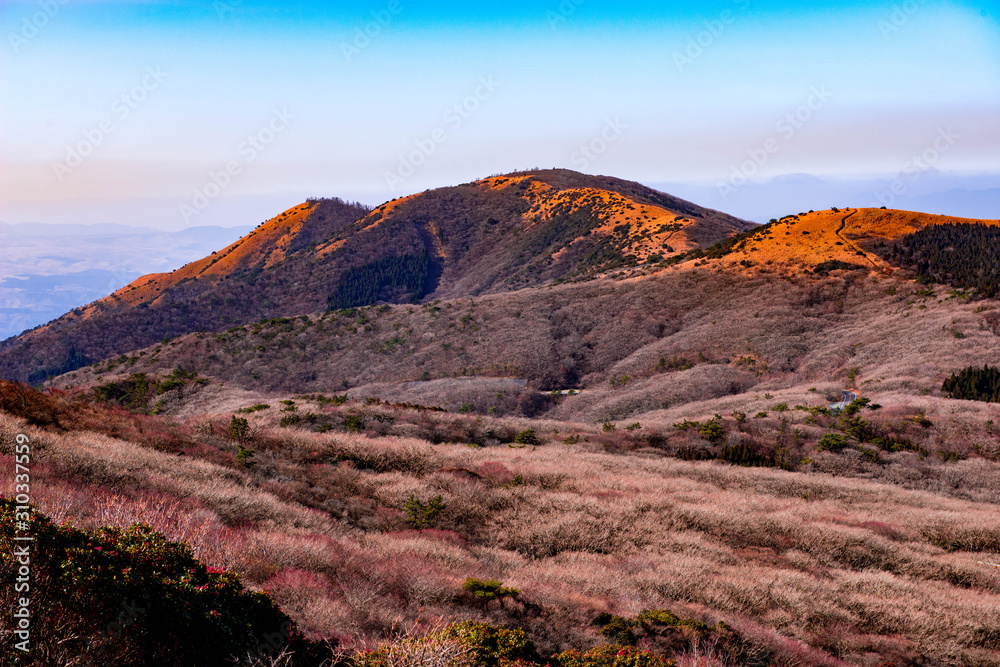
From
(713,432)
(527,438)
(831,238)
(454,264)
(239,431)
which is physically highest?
(454,264)

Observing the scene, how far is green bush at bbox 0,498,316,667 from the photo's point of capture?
4.07 meters

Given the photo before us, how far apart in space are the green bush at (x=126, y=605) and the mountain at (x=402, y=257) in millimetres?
73358

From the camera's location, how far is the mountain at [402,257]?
295 feet

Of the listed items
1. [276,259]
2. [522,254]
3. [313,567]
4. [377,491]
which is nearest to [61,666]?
[313,567]

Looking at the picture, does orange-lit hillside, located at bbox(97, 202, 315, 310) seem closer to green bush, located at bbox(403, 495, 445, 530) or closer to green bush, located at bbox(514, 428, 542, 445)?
green bush, located at bbox(514, 428, 542, 445)

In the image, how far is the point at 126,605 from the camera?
4520 millimetres

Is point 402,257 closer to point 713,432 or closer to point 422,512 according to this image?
point 713,432

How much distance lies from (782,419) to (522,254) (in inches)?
3282

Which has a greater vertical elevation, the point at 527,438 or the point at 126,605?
the point at 126,605

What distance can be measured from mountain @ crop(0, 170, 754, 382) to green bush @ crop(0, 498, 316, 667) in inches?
2888

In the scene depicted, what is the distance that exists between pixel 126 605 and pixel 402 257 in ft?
387

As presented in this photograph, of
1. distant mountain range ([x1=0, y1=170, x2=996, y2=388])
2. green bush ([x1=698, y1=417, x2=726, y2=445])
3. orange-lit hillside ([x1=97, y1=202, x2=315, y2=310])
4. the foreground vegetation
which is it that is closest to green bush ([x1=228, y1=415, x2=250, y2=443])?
the foreground vegetation

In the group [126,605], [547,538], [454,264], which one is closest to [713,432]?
[547,538]

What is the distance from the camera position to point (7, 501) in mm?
5289
